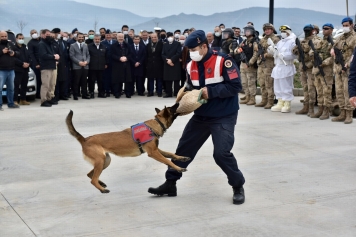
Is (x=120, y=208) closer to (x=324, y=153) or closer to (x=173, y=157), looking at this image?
(x=173, y=157)

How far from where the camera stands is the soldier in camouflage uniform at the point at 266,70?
13.1 meters

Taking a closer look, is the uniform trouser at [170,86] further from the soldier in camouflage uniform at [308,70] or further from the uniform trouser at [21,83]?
the soldier in camouflage uniform at [308,70]

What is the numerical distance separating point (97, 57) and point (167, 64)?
198 centimetres

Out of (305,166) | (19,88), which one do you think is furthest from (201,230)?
(19,88)

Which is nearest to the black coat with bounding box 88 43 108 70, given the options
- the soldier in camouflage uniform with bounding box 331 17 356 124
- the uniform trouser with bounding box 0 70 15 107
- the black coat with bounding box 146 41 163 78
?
the black coat with bounding box 146 41 163 78

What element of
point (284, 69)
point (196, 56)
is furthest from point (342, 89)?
point (196, 56)

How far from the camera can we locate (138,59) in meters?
16.4

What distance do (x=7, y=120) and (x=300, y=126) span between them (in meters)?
6.04

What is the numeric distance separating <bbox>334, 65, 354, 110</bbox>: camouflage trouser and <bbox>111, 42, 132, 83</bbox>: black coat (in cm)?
675

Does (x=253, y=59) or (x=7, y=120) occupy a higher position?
(x=253, y=59)

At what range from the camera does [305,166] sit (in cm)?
761

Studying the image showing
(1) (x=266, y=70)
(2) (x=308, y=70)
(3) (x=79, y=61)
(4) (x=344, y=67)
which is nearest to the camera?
(4) (x=344, y=67)

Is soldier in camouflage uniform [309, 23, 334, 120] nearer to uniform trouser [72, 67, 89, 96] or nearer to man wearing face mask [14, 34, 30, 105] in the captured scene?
uniform trouser [72, 67, 89, 96]

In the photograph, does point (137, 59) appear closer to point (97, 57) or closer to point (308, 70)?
point (97, 57)
